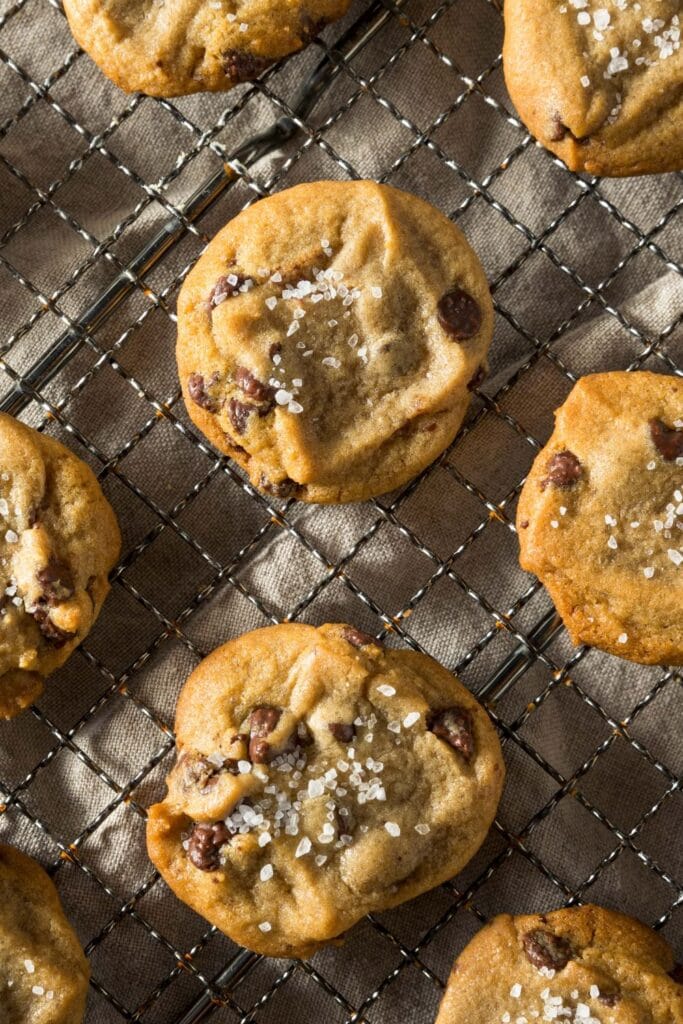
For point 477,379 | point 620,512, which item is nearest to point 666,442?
point 620,512

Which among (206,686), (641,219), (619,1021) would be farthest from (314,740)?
(641,219)

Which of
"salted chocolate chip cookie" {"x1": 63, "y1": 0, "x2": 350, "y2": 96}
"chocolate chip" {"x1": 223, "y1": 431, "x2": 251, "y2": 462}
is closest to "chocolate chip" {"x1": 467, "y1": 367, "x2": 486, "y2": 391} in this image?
"chocolate chip" {"x1": 223, "y1": 431, "x2": 251, "y2": 462}

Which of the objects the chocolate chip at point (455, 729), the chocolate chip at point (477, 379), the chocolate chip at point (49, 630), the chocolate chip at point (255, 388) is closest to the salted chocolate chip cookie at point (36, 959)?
the chocolate chip at point (49, 630)

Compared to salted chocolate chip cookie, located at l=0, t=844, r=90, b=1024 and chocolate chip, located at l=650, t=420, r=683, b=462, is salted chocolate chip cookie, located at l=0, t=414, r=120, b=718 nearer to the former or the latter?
salted chocolate chip cookie, located at l=0, t=844, r=90, b=1024

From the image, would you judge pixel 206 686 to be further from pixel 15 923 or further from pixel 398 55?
pixel 398 55

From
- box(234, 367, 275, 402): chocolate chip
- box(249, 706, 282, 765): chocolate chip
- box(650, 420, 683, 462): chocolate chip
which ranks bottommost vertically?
box(249, 706, 282, 765): chocolate chip

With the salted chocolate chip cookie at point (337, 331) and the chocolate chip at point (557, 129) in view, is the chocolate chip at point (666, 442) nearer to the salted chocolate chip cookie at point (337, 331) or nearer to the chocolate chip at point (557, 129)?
the salted chocolate chip cookie at point (337, 331)
